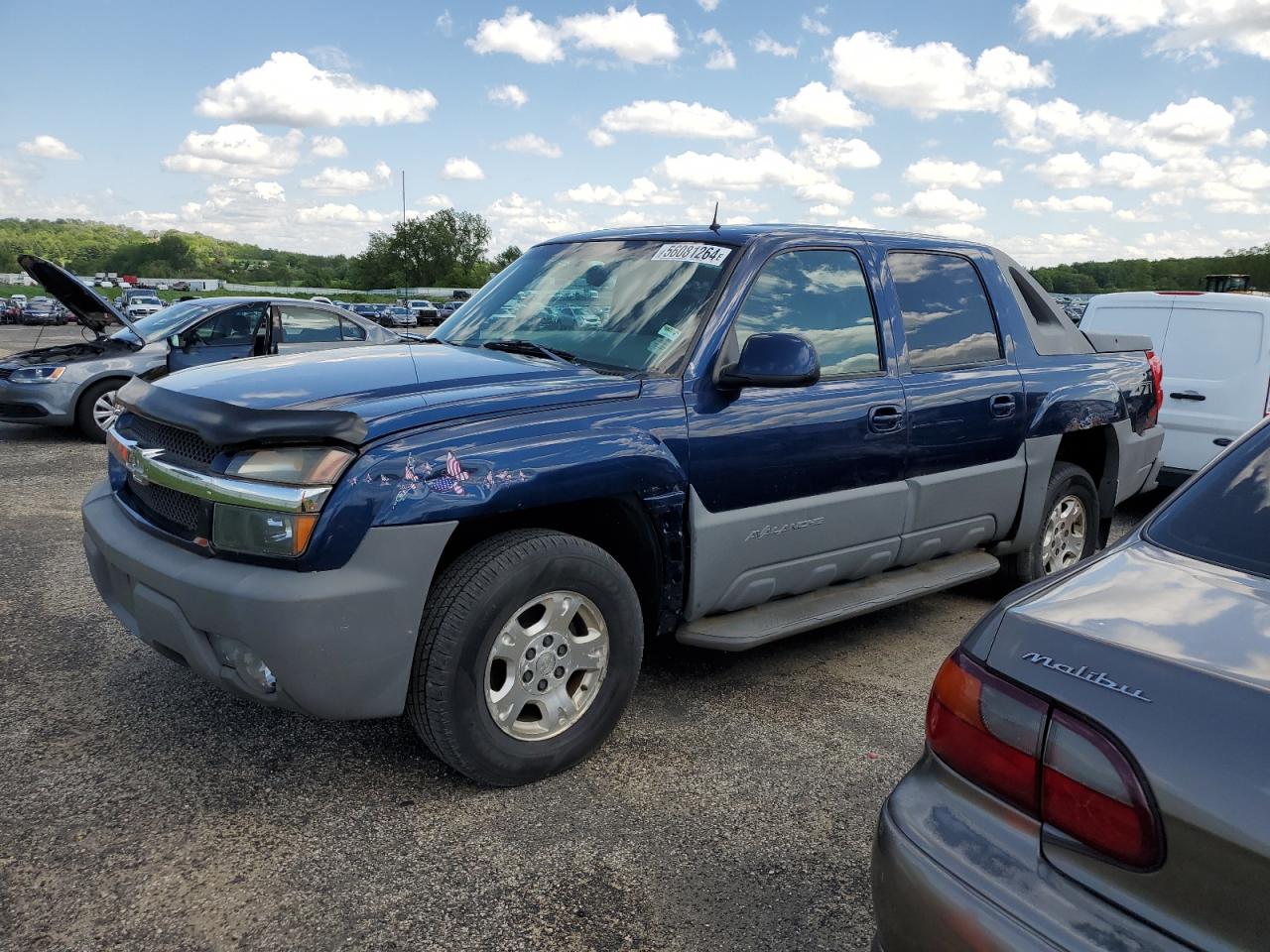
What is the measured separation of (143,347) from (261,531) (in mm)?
8414

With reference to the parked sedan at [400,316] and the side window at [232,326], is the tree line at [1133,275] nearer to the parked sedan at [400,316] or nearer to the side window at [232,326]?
the side window at [232,326]

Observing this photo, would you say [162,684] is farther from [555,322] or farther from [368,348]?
[555,322]

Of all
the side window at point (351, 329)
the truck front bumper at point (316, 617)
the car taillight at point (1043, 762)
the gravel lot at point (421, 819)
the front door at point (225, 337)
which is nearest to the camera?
the car taillight at point (1043, 762)

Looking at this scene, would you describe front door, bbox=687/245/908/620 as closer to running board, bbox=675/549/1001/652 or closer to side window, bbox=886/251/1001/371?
running board, bbox=675/549/1001/652

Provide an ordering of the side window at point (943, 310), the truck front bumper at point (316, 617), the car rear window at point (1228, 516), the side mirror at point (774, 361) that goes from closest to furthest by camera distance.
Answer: the car rear window at point (1228, 516) < the truck front bumper at point (316, 617) < the side mirror at point (774, 361) < the side window at point (943, 310)

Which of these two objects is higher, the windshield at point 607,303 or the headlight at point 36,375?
the windshield at point 607,303

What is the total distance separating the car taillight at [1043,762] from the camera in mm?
1321

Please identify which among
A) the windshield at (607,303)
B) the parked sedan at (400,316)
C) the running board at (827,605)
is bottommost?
the parked sedan at (400,316)

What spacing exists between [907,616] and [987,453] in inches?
41.5

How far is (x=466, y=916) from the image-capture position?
2.36 metres

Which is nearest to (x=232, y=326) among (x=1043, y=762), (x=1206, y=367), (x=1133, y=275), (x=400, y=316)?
(x=1206, y=367)

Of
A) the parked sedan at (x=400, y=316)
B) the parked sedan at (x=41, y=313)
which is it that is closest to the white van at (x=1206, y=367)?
the parked sedan at (x=400, y=316)

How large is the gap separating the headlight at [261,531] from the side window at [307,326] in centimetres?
768

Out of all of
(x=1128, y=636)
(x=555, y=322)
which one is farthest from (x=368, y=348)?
(x=1128, y=636)
